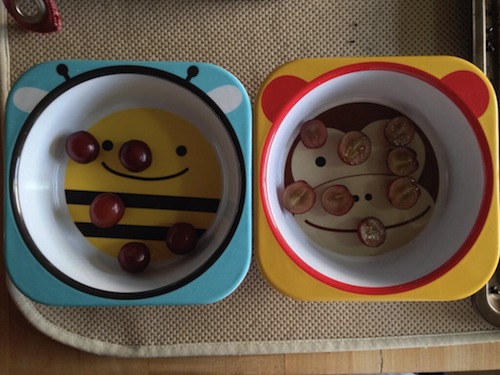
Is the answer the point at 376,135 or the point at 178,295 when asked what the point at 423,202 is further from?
the point at 178,295

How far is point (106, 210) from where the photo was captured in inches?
21.4

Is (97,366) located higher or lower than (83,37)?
lower

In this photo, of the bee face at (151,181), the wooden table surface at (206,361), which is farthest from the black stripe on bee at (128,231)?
the wooden table surface at (206,361)

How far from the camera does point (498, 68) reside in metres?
0.56

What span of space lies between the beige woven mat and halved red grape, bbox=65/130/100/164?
9 cm

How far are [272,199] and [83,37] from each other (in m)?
0.26

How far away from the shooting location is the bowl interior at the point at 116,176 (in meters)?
0.50

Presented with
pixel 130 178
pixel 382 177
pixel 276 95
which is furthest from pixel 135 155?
pixel 382 177

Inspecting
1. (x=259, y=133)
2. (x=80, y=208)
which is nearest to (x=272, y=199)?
(x=259, y=133)

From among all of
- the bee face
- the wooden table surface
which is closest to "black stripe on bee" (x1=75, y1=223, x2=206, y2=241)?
the bee face

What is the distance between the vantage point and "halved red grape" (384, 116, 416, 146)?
1.88 feet

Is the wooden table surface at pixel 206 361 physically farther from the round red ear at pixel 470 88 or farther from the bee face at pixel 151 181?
the round red ear at pixel 470 88

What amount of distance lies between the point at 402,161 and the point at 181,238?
0.78 feet

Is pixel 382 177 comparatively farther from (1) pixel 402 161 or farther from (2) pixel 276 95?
(2) pixel 276 95
